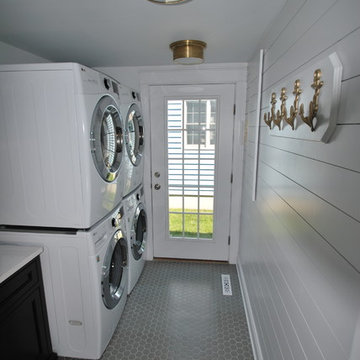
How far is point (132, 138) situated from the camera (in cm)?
219

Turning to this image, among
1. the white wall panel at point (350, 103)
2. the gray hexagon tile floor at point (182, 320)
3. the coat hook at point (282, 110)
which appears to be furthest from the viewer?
the gray hexagon tile floor at point (182, 320)

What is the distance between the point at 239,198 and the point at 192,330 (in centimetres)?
134

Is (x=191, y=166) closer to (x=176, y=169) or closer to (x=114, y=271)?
(x=176, y=169)

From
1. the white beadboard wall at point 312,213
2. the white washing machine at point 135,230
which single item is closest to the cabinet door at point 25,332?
the white washing machine at point 135,230

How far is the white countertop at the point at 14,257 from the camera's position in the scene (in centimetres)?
122

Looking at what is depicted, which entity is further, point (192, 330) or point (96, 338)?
point (192, 330)

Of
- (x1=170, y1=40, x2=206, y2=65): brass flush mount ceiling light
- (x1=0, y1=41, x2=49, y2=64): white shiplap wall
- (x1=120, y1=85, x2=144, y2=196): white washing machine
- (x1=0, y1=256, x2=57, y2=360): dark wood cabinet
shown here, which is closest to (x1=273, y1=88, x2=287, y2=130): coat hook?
(x1=170, y1=40, x2=206, y2=65): brass flush mount ceiling light

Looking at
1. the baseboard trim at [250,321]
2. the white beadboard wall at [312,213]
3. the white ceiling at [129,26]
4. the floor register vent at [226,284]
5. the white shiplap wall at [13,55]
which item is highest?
the white ceiling at [129,26]

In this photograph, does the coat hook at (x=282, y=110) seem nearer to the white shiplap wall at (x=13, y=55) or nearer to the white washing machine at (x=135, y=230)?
the white washing machine at (x=135, y=230)

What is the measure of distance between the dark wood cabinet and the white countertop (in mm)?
54

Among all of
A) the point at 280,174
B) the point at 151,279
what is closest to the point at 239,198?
the point at 151,279

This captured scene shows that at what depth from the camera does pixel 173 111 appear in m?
2.55

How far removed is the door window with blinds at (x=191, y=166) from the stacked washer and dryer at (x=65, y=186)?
93 centimetres

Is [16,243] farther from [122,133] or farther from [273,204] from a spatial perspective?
[273,204]
